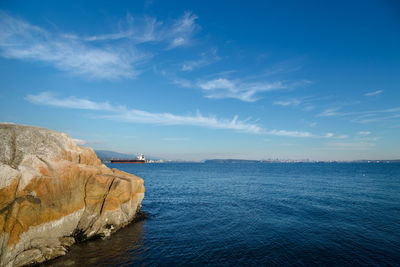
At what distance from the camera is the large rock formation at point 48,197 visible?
41.4ft

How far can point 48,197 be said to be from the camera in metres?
14.8

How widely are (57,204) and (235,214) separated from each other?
20.1m

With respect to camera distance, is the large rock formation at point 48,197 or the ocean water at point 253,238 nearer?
the large rock formation at point 48,197

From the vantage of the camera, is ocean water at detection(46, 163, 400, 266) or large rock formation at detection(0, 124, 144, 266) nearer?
large rock formation at detection(0, 124, 144, 266)

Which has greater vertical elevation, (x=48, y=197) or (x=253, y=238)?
(x=48, y=197)

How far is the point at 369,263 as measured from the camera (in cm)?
1437

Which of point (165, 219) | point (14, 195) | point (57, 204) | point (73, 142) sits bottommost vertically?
point (165, 219)

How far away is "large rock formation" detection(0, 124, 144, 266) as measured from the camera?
1261 centimetres

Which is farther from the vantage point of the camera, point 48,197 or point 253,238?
point 253,238

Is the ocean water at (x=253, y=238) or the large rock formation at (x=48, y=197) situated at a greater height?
the large rock formation at (x=48, y=197)

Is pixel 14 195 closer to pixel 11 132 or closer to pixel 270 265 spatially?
pixel 11 132

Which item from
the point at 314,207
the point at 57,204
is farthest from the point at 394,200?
the point at 57,204

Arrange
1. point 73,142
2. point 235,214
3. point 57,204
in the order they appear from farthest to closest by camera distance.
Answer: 1. point 235,214
2. point 73,142
3. point 57,204

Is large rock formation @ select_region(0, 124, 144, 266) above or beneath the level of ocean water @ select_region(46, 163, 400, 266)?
above
